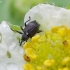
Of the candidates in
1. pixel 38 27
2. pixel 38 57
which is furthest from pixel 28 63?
pixel 38 27

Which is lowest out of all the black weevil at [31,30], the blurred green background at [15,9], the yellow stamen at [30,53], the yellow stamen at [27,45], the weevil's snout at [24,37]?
the yellow stamen at [30,53]

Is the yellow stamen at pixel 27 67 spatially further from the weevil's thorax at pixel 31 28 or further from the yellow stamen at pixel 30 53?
the weevil's thorax at pixel 31 28

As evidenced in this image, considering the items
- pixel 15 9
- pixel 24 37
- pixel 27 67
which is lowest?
pixel 27 67

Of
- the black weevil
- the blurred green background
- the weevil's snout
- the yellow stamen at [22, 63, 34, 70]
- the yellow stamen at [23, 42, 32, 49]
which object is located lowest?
the yellow stamen at [22, 63, 34, 70]

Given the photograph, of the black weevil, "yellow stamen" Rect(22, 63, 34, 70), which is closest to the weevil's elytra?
the black weevil

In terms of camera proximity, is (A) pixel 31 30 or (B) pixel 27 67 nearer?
(B) pixel 27 67

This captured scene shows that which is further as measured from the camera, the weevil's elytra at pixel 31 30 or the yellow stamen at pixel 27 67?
the weevil's elytra at pixel 31 30

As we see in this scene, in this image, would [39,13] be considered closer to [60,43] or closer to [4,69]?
[60,43]

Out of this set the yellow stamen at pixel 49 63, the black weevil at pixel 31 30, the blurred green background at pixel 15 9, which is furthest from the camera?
the blurred green background at pixel 15 9

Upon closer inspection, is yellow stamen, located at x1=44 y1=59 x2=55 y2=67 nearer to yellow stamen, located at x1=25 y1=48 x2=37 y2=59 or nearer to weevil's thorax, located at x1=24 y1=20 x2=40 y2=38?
yellow stamen, located at x1=25 y1=48 x2=37 y2=59

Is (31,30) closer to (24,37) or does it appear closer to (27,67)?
(24,37)

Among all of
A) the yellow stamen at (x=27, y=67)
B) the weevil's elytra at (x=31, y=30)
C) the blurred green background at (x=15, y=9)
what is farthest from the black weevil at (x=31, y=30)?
the blurred green background at (x=15, y=9)

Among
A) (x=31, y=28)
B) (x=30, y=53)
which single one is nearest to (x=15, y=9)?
(x=31, y=28)
